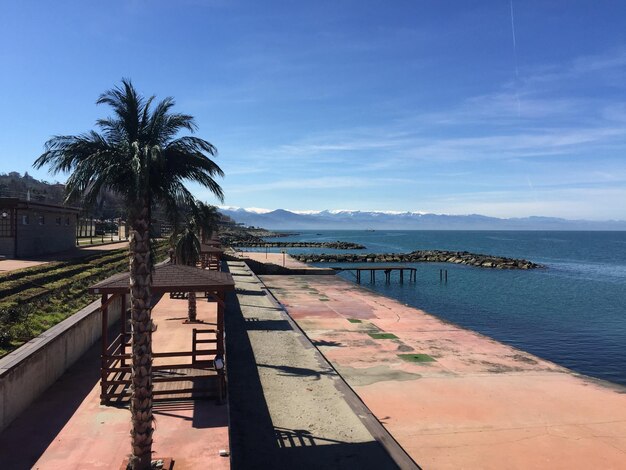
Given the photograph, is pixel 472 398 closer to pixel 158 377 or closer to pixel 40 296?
pixel 158 377

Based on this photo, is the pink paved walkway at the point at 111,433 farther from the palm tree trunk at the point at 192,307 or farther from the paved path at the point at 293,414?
the palm tree trunk at the point at 192,307

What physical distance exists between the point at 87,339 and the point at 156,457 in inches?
303

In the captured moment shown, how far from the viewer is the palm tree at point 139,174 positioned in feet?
25.8

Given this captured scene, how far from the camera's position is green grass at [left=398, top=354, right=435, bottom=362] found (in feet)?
71.6

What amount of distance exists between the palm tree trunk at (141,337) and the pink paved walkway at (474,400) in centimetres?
716

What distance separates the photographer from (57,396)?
1135 cm

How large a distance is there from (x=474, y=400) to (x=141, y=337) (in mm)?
12670

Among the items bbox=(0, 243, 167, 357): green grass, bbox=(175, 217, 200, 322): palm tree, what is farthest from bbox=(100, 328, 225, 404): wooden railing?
bbox=(175, 217, 200, 322): palm tree

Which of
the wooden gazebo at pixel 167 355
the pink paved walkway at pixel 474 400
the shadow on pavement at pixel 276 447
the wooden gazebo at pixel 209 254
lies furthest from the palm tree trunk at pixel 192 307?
the wooden gazebo at pixel 209 254

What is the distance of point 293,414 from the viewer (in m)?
13.0

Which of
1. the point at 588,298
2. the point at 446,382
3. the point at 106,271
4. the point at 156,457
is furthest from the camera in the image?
the point at 588,298

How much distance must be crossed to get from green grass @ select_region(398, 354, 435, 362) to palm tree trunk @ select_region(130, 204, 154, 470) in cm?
1550

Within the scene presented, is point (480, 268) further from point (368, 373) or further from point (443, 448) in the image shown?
point (443, 448)

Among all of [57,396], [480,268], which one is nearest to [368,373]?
[57,396]
